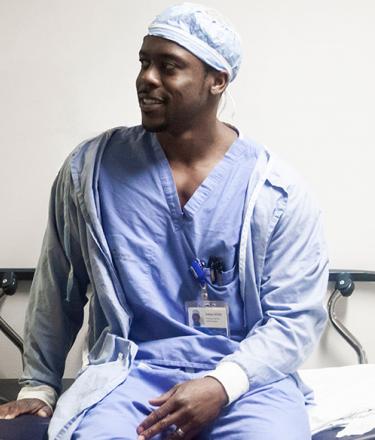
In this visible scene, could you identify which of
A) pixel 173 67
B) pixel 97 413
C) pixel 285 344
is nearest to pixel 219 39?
pixel 173 67

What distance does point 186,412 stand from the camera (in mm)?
1367

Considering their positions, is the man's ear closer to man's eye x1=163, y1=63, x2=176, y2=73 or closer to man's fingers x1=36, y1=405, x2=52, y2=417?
man's eye x1=163, y1=63, x2=176, y2=73

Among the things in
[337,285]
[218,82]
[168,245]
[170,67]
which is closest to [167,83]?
[170,67]

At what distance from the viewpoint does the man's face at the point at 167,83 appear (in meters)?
1.55

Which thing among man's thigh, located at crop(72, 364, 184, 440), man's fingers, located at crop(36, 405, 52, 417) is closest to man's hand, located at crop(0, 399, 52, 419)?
man's fingers, located at crop(36, 405, 52, 417)

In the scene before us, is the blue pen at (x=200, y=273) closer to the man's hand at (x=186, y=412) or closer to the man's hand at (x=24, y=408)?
the man's hand at (x=186, y=412)

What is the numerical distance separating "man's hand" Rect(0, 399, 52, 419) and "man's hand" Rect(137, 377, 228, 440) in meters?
0.28

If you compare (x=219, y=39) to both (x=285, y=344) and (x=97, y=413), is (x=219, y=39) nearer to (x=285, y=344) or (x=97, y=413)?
(x=285, y=344)

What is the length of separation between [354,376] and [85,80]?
3.74 feet

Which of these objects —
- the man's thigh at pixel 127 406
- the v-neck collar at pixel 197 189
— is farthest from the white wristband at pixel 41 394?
the v-neck collar at pixel 197 189

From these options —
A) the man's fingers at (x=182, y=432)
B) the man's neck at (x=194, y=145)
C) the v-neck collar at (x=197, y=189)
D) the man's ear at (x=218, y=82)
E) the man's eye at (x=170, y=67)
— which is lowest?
the man's fingers at (x=182, y=432)

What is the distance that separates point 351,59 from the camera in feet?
7.25

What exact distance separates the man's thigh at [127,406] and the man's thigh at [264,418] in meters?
0.13

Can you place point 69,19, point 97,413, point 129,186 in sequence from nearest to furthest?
point 97,413 < point 129,186 < point 69,19
